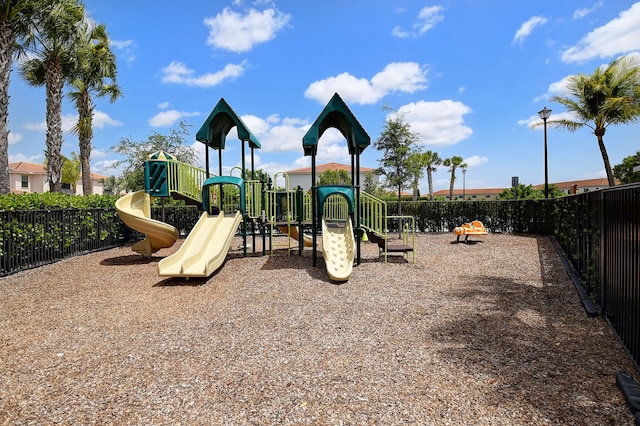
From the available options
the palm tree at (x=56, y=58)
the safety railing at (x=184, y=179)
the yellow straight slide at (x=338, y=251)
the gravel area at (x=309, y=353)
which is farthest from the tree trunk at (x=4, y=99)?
the yellow straight slide at (x=338, y=251)

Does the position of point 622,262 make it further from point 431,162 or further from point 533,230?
point 431,162

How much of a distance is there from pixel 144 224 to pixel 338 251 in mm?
5713

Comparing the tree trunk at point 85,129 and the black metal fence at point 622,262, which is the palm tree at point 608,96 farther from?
the tree trunk at point 85,129

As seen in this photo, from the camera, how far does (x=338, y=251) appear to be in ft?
26.3

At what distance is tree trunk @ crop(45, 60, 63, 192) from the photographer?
1506 cm

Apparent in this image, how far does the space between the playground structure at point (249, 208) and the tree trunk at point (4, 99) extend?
443 cm

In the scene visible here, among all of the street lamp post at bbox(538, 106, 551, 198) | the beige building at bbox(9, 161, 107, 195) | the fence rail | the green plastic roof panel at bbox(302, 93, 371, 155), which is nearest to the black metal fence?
the fence rail

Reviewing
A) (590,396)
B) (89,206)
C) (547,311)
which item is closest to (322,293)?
(547,311)

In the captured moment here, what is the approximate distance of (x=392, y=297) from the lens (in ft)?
19.6

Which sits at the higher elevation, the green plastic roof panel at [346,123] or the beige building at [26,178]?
the beige building at [26,178]

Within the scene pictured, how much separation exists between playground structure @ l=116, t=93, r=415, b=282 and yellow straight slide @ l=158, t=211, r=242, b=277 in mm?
19

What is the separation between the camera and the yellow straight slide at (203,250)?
7.22 m

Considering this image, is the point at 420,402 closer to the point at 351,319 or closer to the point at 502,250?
the point at 351,319

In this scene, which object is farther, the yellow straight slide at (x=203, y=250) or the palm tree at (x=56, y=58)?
the palm tree at (x=56, y=58)
